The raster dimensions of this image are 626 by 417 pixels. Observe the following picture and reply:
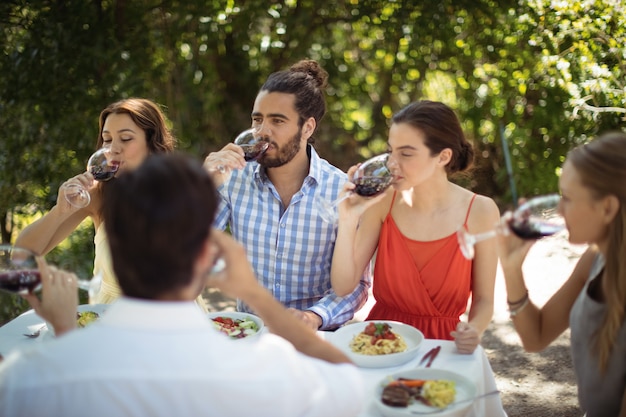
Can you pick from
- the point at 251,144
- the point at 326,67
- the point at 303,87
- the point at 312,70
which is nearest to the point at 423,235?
the point at 251,144

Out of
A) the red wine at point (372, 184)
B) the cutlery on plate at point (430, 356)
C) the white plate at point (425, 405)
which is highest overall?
the red wine at point (372, 184)

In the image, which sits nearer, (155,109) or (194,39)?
(155,109)

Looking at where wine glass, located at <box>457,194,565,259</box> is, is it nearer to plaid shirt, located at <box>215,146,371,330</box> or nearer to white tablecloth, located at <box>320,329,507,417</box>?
white tablecloth, located at <box>320,329,507,417</box>

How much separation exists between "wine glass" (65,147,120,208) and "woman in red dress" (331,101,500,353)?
1.06m

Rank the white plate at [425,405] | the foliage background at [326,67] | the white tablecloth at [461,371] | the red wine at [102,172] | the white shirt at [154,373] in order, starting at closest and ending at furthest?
the white shirt at [154,373] → the white plate at [425,405] → the white tablecloth at [461,371] → the red wine at [102,172] → the foliage background at [326,67]

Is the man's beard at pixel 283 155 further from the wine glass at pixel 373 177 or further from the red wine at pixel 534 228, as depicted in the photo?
the red wine at pixel 534 228

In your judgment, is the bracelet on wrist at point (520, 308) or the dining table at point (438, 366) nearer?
the dining table at point (438, 366)

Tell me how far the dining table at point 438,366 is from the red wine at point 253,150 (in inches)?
34.5

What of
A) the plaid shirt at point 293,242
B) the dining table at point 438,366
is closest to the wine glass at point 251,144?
the plaid shirt at point 293,242

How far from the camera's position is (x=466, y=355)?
2221mm

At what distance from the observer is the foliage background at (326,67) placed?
5.53 metres

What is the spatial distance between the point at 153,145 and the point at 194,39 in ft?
12.0

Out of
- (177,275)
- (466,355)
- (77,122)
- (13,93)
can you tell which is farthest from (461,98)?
(177,275)

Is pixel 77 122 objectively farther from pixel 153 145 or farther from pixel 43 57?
pixel 153 145
